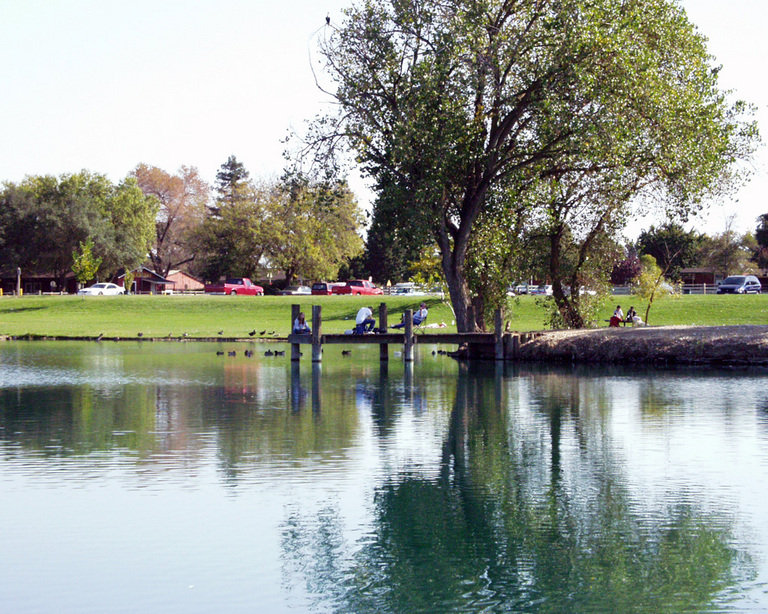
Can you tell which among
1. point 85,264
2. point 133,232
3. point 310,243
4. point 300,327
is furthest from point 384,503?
point 133,232

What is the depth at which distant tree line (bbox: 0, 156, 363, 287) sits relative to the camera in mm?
99625

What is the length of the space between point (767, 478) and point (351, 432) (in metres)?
7.28

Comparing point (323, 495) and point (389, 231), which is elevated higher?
point (389, 231)

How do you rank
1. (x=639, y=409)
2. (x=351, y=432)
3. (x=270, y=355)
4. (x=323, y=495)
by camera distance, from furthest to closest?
(x=270, y=355)
(x=639, y=409)
(x=351, y=432)
(x=323, y=495)

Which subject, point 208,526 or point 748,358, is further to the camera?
point 748,358

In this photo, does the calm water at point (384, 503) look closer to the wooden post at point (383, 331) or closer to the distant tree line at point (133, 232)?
the wooden post at point (383, 331)

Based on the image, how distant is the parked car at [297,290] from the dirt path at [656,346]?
65.9 m

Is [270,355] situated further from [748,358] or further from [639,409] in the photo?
[639,409]

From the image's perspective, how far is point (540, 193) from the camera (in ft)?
117

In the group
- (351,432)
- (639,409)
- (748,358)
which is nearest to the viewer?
(351,432)

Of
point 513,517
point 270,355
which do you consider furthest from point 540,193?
point 513,517

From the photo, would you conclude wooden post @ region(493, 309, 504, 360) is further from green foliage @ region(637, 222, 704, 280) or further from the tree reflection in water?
green foliage @ region(637, 222, 704, 280)

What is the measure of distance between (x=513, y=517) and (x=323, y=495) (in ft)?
8.31

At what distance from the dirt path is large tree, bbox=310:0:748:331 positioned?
423cm
